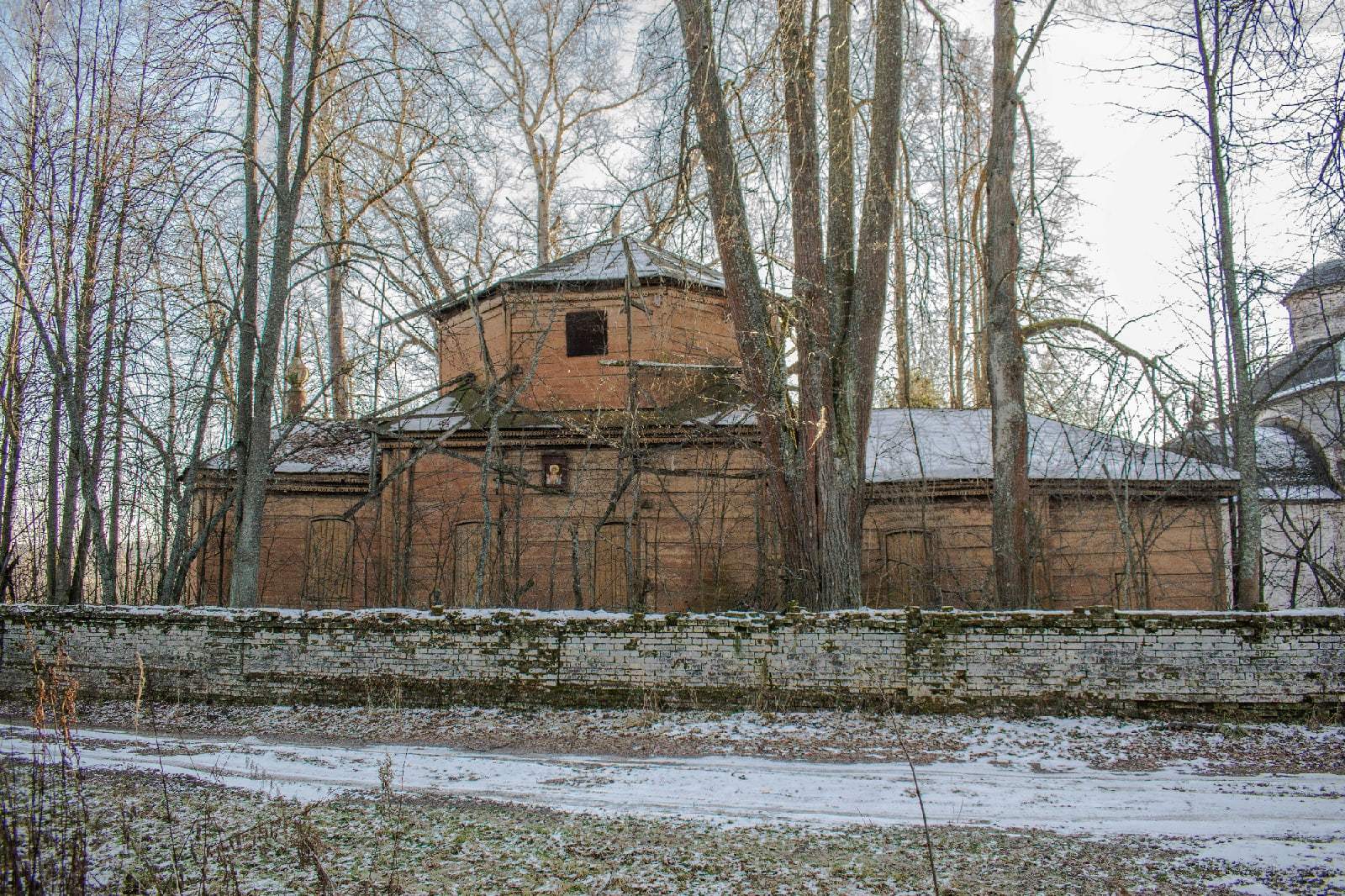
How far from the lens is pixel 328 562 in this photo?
18.3 meters

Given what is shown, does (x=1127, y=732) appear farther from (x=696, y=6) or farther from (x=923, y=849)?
(x=696, y=6)

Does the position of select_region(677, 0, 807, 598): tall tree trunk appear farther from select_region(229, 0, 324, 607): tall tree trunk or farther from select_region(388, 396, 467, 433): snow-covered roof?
select_region(388, 396, 467, 433): snow-covered roof

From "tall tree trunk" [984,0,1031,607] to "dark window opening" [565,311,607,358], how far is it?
7568 mm

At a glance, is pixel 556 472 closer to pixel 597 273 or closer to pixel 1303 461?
pixel 597 273

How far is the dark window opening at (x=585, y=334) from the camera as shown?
18.0m

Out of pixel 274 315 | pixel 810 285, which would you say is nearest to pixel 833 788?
pixel 810 285

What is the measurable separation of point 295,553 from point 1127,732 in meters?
15.5

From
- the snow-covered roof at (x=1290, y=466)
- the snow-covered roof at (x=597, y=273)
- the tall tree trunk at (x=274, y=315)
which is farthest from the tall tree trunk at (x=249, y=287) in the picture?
the snow-covered roof at (x=1290, y=466)

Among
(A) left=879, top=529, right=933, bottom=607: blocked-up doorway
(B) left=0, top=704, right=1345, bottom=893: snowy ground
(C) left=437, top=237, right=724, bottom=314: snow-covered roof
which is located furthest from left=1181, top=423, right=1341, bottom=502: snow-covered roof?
(B) left=0, top=704, right=1345, bottom=893: snowy ground

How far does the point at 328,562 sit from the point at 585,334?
22.9ft

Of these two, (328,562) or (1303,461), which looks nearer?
(328,562)

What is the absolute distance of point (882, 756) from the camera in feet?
25.2

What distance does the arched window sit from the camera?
18125mm

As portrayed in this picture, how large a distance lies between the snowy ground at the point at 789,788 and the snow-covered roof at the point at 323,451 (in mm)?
9282
